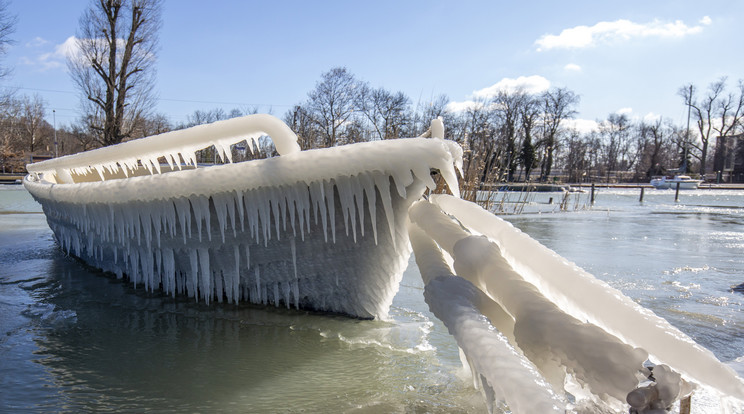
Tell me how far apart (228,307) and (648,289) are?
3125mm

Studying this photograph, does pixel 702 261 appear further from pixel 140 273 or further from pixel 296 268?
pixel 140 273

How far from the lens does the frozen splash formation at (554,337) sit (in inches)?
32.7

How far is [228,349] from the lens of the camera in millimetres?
2070

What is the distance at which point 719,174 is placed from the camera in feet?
149

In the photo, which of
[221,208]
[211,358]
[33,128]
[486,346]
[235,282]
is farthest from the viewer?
[33,128]

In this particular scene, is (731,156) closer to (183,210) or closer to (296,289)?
(296,289)

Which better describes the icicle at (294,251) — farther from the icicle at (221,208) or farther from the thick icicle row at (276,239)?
the icicle at (221,208)

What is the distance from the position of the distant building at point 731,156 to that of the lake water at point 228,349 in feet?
184

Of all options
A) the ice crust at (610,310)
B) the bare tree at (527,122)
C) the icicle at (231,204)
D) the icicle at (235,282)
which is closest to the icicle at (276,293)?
the icicle at (235,282)

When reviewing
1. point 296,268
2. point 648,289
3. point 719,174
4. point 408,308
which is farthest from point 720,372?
point 719,174

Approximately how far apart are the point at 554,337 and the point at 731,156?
2675 inches

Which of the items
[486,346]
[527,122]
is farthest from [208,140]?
[527,122]

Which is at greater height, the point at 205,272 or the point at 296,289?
the point at 205,272

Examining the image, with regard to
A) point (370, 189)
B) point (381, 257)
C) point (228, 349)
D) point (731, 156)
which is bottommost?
point (228, 349)
